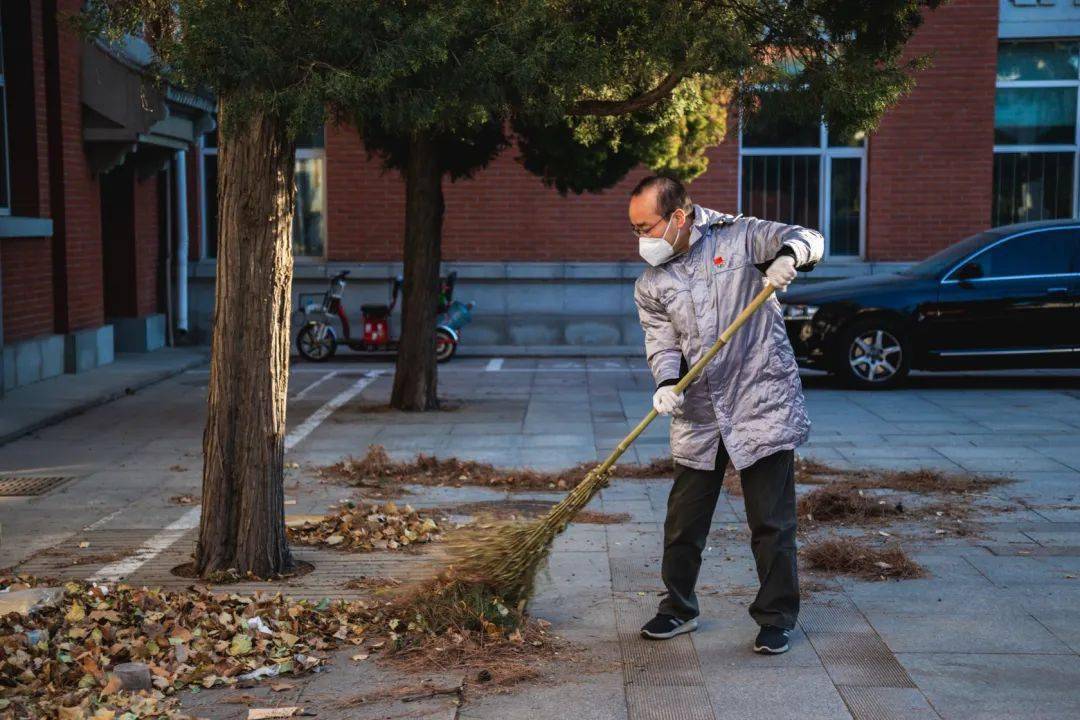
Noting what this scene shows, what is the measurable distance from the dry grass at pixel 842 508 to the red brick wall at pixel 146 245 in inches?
495

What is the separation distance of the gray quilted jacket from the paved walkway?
32.9 inches

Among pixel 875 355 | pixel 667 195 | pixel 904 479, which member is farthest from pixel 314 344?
pixel 667 195

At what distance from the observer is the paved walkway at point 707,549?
502 centimetres

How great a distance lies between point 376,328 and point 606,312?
3.67 metres

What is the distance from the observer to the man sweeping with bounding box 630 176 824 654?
5.52 meters

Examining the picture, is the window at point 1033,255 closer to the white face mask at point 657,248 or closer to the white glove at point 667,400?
the white face mask at point 657,248

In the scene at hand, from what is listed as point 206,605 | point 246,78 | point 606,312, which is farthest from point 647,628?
point 606,312

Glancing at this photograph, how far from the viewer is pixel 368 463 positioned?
9.84 m

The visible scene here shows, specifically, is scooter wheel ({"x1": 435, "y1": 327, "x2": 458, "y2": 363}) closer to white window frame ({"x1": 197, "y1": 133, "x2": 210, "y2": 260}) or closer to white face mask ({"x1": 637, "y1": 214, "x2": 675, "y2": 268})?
white window frame ({"x1": 197, "y1": 133, "x2": 210, "y2": 260})

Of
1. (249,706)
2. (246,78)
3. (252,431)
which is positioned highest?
(246,78)

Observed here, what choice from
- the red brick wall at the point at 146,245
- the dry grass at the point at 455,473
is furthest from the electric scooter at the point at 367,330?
the dry grass at the point at 455,473

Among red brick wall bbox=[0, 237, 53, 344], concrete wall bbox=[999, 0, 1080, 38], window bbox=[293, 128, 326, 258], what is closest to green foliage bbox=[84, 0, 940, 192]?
red brick wall bbox=[0, 237, 53, 344]

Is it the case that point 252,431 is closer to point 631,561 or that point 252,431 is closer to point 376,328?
point 631,561

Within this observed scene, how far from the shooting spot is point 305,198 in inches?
819
